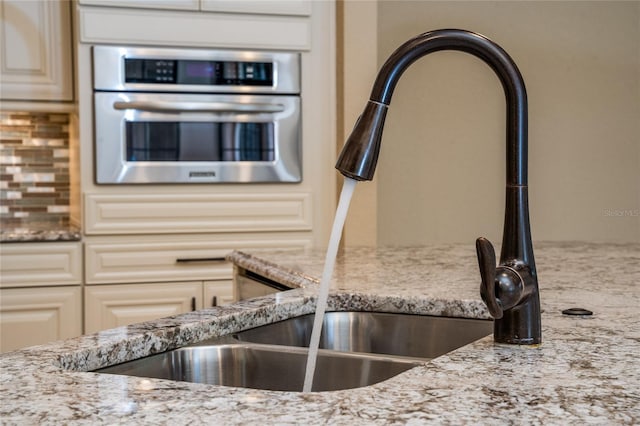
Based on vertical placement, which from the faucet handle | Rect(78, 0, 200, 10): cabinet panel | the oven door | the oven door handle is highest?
Rect(78, 0, 200, 10): cabinet panel

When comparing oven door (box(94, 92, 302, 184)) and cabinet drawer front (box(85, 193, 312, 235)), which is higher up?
oven door (box(94, 92, 302, 184))

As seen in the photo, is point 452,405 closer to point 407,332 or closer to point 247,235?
point 407,332

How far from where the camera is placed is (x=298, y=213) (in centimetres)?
320

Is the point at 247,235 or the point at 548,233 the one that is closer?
the point at 247,235

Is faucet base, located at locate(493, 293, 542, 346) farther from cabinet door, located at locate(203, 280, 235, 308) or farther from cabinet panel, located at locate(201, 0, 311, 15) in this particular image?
cabinet panel, located at locate(201, 0, 311, 15)

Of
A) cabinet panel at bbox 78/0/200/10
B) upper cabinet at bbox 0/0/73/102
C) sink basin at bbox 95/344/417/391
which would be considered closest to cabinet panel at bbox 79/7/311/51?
cabinet panel at bbox 78/0/200/10

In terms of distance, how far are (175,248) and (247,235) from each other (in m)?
0.29

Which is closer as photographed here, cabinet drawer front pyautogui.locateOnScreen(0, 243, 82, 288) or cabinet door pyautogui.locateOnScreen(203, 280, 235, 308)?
cabinet drawer front pyautogui.locateOnScreen(0, 243, 82, 288)

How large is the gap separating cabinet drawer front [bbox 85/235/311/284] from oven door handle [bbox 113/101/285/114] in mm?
505

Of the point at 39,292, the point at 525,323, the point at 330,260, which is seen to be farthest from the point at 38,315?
the point at 525,323

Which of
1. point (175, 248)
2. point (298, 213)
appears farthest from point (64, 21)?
point (298, 213)

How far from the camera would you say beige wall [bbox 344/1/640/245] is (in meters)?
3.68

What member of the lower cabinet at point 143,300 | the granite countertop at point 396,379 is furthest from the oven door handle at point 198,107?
the granite countertop at point 396,379

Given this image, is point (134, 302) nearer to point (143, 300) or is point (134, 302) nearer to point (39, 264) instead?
point (143, 300)
